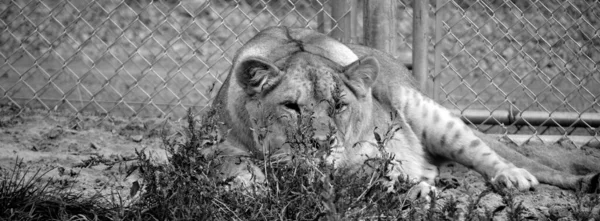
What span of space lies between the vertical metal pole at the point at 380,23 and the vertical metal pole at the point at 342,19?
144mm

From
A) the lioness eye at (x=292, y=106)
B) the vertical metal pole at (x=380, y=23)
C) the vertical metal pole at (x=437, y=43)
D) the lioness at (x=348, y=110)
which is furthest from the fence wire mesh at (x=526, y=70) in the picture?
the lioness eye at (x=292, y=106)

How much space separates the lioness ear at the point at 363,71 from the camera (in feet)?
13.1

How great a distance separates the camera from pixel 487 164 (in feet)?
14.5

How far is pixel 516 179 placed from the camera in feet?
13.6

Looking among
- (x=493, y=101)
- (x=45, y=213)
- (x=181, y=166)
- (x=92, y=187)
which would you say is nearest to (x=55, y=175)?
(x=92, y=187)

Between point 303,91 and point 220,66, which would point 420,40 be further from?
point 220,66

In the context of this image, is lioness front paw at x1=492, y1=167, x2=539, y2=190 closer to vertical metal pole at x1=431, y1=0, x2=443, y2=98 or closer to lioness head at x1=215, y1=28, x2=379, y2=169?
lioness head at x1=215, y1=28, x2=379, y2=169

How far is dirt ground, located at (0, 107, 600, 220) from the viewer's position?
3.85m

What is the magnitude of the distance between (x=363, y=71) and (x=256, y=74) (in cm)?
56

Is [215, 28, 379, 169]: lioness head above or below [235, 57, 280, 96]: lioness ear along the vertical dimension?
below

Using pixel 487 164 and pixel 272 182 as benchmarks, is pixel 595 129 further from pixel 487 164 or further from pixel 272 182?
pixel 272 182

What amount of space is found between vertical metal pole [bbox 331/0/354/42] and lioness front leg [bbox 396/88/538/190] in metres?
0.73

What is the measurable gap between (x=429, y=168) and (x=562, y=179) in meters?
0.83

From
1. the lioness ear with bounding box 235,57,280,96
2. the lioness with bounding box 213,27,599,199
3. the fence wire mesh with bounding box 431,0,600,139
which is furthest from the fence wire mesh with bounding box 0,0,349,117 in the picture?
the fence wire mesh with bounding box 431,0,600,139
